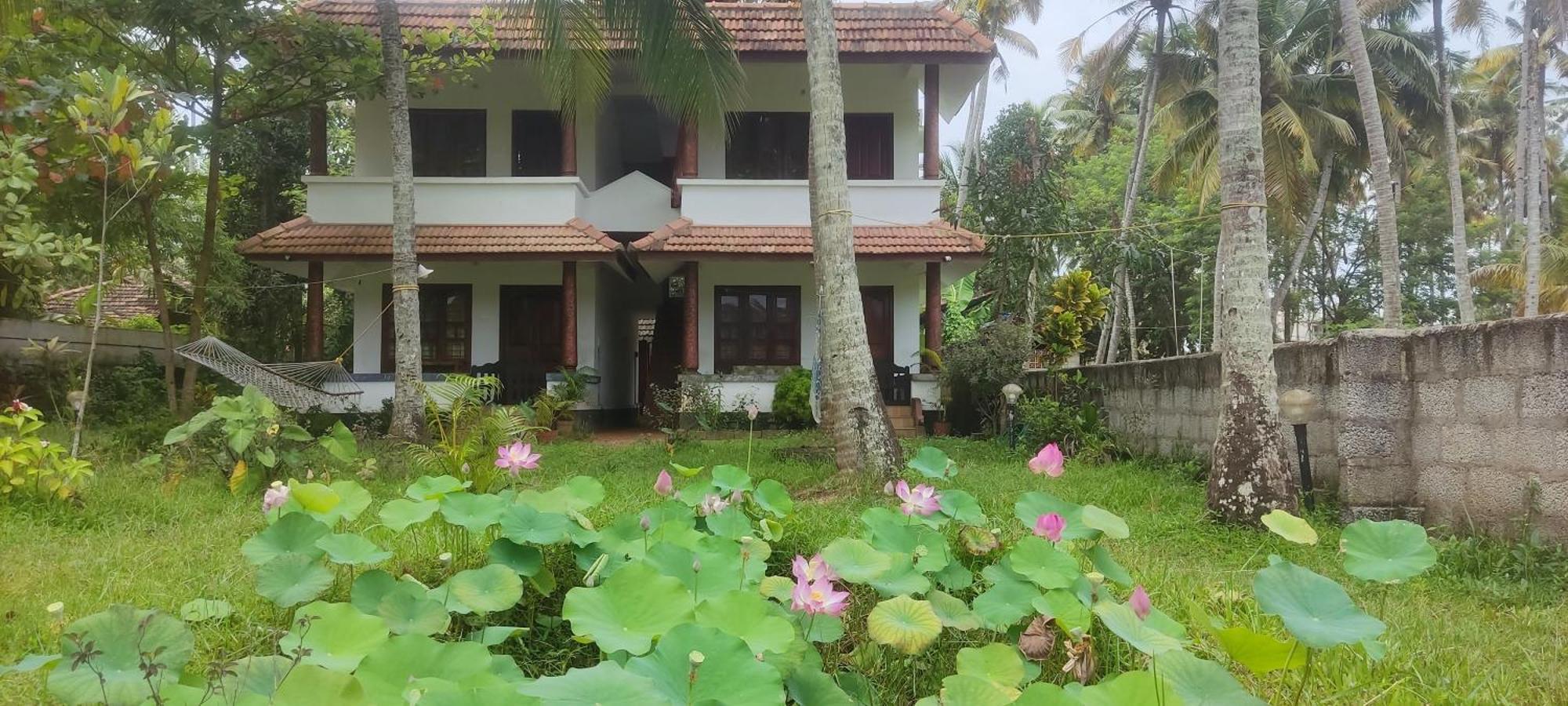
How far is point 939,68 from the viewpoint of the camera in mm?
10906

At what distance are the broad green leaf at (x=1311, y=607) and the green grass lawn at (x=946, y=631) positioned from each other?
437mm

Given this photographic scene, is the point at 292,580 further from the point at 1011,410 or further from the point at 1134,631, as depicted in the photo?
the point at 1011,410

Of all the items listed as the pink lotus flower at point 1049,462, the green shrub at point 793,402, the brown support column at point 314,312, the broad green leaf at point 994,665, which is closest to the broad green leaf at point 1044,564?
the pink lotus flower at point 1049,462

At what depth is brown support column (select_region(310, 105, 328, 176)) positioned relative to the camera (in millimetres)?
10852

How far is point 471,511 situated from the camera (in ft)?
7.16

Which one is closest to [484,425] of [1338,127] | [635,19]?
[635,19]

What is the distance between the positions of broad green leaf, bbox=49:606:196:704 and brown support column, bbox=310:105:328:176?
11.1 meters

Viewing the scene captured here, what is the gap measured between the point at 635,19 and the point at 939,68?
177 inches

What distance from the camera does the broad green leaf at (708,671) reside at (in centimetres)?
119

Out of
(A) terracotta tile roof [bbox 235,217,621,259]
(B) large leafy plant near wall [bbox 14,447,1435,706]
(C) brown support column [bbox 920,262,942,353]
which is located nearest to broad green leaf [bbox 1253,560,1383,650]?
(B) large leafy plant near wall [bbox 14,447,1435,706]

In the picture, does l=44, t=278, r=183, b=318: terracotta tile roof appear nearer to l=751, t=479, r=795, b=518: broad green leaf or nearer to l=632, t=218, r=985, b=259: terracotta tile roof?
l=632, t=218, r=985, b=259: terracotta tile roof

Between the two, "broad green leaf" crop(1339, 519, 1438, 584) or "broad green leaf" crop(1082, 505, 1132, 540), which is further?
"broad green leaf" crop(1082, 505, 1132, 540)

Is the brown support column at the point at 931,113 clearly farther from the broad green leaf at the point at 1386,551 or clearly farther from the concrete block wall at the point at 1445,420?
the broad green leaf at the point at 1386,551

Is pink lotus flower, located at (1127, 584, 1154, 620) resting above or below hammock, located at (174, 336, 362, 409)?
below
